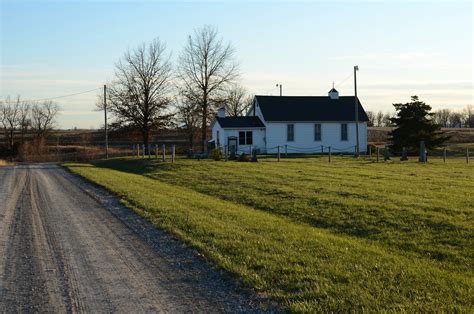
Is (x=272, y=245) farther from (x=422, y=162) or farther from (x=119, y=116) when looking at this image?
(x=119, y=116)

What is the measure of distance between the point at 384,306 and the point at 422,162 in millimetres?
29590

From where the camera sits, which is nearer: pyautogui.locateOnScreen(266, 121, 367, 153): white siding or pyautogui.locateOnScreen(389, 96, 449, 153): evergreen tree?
pyautogui.locateOnScreen(389, 96, 449, 153): evergreen tree

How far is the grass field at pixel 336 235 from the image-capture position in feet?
22.0

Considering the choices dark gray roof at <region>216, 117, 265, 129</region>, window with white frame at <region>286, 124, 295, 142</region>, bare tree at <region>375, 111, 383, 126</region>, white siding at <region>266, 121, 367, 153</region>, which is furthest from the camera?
bare tree at <region>375, 111, 383, 126</region>

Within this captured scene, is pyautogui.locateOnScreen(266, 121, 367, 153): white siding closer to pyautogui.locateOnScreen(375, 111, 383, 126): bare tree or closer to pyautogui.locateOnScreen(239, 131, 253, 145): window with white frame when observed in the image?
pyautogui.locateOnScreen(239, 131, 253, 145): window with white frame

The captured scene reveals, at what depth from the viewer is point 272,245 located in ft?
31.3

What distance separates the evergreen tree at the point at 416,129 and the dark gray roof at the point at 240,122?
11919mm

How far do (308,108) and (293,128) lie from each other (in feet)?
9.86

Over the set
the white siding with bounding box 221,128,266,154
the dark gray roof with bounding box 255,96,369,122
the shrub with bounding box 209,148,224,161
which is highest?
the dark gray roof with bounding box 255,96,369,122

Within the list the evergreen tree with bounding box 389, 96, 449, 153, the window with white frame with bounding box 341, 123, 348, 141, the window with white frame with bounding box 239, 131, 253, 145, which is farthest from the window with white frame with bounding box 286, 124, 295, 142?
the evergreen tree with bounding box 389, 96, 449, 153

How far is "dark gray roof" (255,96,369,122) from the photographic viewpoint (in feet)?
167

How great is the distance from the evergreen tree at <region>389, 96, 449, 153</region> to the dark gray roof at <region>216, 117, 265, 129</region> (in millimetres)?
11919

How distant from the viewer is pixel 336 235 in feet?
35.7

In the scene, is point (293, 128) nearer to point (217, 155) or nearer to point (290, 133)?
point (290, 133)
